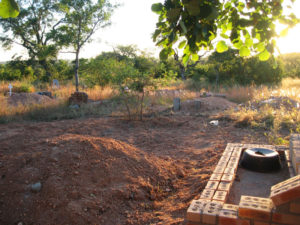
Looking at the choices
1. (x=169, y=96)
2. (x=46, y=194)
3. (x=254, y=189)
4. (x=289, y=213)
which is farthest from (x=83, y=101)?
(x=289, y=213)

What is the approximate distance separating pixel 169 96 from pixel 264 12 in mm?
10264

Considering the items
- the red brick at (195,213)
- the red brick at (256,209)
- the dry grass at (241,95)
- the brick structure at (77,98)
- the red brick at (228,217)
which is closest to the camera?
the red brick at (256,209)

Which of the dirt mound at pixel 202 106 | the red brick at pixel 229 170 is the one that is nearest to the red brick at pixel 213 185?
the red brick at pixel 229 170

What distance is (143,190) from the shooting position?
349 centimetres

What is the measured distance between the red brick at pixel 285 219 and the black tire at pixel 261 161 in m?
1.41

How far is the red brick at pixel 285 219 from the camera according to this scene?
5.59 feet

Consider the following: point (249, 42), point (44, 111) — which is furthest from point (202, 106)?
point (249, 42)

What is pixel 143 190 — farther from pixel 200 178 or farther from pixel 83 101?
pixel 83 101

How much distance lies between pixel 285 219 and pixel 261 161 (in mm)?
1436

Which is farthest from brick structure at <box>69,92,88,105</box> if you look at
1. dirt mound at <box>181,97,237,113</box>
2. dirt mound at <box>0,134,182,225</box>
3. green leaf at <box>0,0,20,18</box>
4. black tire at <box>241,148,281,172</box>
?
green leaf at <box>0,0,20,18</box>

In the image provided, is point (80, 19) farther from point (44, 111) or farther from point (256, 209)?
point (256, 209)

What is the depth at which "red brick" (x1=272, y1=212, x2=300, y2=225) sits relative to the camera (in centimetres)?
171

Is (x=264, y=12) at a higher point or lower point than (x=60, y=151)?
higher

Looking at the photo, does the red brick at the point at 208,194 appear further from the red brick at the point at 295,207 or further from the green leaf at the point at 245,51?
the green leaf at the point at 245,51
